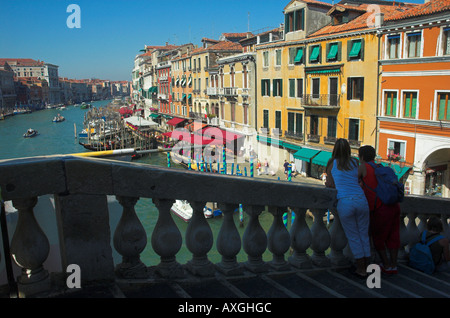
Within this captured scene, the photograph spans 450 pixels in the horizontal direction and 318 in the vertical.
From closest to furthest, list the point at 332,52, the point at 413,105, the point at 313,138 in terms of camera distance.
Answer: the point at 413,105
the point at 332,52
the point at 313,138

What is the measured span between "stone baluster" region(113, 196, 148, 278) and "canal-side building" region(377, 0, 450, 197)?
59.0 feet

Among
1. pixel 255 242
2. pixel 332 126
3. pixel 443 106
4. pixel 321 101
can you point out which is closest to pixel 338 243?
pixel 255 242

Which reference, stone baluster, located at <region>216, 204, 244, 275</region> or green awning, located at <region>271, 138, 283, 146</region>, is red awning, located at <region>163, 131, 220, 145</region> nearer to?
green awning, located at <region>271, 138, 283, 146</region>

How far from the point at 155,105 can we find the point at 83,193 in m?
63.7

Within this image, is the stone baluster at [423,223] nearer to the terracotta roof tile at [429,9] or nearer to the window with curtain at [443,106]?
the window with curtain at [443,106]

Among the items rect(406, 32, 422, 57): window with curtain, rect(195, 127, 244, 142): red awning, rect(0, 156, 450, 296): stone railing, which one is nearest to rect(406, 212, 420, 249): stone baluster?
rect(0, 156, 450, 296): stone railing

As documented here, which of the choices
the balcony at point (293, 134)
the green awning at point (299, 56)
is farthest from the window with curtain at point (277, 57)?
the balcony at point (293, 134)

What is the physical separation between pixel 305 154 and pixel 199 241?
2279cm

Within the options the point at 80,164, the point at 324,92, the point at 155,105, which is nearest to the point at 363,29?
the point at 324,92

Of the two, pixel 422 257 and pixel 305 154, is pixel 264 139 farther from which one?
pixel 422 257

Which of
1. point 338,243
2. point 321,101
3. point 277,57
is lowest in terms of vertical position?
point 338,243

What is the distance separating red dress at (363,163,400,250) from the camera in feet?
12.2

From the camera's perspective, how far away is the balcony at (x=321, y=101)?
23.1m

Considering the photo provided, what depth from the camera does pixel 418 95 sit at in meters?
18.4
